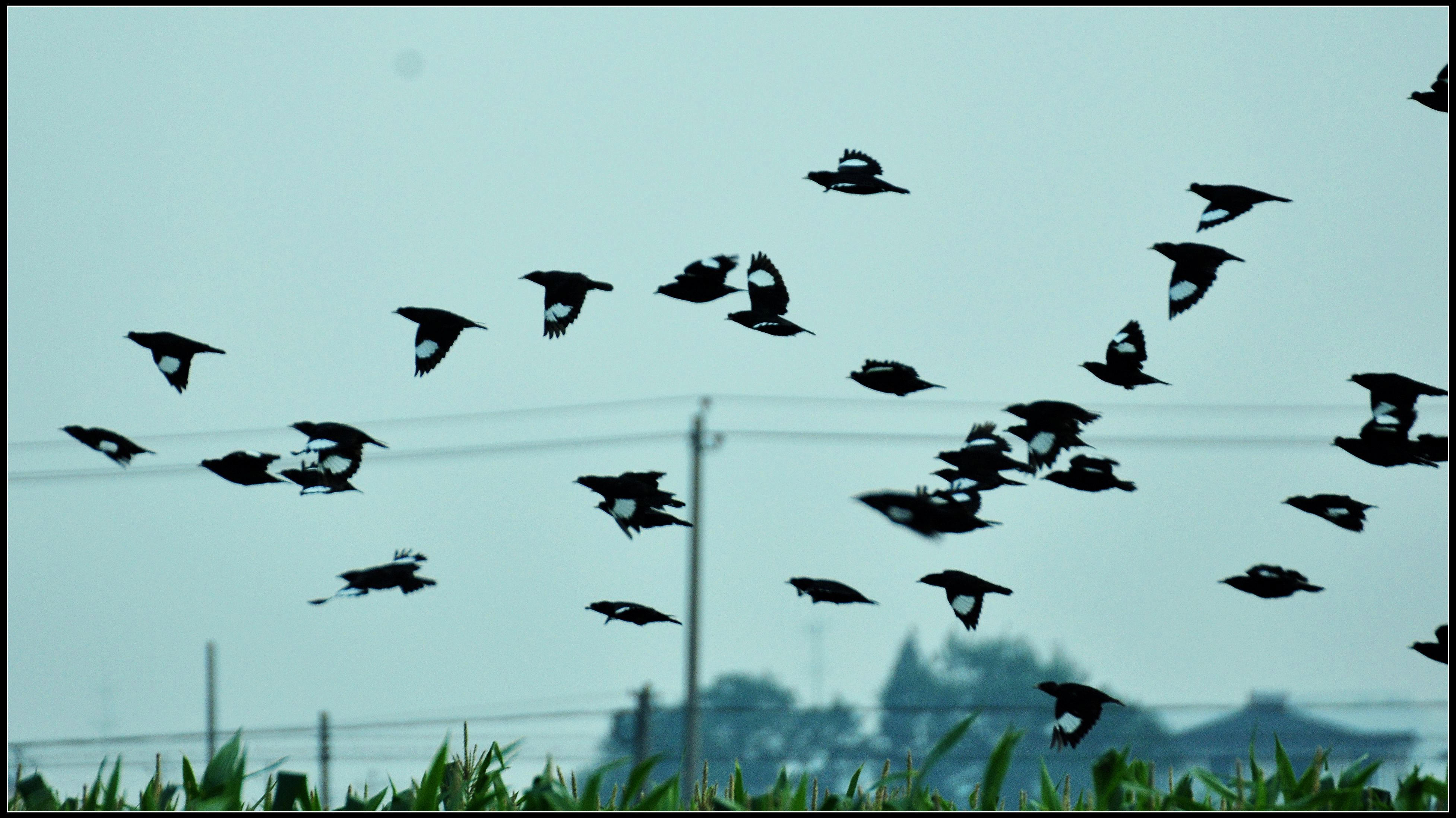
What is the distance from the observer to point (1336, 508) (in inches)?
255

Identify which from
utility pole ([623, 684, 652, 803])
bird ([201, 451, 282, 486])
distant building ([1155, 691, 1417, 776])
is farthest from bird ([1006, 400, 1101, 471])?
distant building ([1155, 691, 1417, 776])

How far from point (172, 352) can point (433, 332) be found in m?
1.29

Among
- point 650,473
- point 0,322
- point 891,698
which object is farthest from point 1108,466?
point 891,698

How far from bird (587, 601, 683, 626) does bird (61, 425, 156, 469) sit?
2.27 metres

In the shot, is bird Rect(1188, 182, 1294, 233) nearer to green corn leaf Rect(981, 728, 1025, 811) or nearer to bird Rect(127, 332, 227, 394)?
green corn leaf Rect(981, 728, 1025, 811)

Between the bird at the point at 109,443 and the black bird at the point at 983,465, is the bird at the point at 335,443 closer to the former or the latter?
the bird at the point at 109,443

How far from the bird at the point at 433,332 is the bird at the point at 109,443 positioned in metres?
1.36

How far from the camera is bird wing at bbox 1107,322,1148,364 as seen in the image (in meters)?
6.36

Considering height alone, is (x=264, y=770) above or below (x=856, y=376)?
below

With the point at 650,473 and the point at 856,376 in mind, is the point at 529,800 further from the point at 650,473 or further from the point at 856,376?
the point at 856,376

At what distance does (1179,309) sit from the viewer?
6.36 metres

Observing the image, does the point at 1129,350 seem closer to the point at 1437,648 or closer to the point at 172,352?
the point at 1437,648

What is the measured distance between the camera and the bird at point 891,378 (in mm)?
6348

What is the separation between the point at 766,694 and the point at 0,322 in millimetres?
72882
